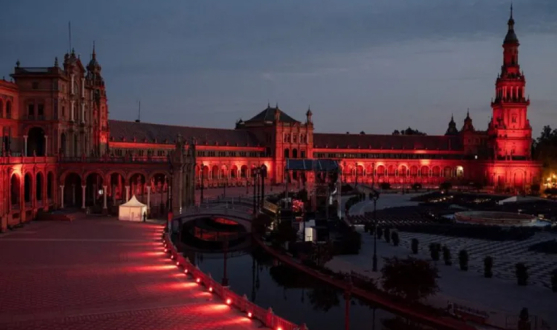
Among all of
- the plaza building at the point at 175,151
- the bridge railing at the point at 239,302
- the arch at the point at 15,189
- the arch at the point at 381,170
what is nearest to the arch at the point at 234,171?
the plaza building at the point at 175,151

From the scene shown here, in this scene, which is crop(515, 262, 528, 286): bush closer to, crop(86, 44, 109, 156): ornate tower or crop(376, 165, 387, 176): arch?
crop(86, 44, 109, 156): ornate tower

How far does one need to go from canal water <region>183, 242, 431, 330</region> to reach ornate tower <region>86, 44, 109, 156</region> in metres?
35.4

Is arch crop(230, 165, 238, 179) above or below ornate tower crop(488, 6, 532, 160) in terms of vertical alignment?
below

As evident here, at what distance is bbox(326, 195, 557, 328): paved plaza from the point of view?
95.8 ft

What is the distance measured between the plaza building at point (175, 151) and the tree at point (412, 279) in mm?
31625

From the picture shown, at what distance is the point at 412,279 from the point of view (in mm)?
27438

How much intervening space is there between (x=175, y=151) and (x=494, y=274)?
34175 mm

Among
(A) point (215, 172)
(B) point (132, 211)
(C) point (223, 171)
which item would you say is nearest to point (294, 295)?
(B) point (132, 211)

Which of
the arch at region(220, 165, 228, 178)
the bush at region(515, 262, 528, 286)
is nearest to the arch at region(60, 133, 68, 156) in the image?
the bush at region(515, 262, 528, 286)

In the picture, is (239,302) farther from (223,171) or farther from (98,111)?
(223,171)

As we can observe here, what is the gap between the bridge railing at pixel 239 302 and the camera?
22.4 meters

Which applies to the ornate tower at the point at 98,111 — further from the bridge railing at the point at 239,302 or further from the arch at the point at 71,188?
the bridge railing at the point at 239,302

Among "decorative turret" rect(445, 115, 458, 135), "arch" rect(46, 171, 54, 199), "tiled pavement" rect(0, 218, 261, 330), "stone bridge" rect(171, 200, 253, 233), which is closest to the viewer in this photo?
"tiled pavement" rect(0, 218, 261, 330)

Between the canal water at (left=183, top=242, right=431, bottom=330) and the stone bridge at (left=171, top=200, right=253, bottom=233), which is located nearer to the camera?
the canal water at (left=183, top=242, right=431, bottom=330)
